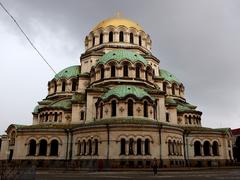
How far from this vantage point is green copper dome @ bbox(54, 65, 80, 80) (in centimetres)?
4519

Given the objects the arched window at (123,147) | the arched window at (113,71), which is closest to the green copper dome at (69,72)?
the arched window at (113,71)

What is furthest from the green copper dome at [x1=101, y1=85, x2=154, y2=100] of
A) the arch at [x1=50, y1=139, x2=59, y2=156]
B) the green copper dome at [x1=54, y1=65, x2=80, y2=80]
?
the green copper dome at [x1=54, y1=65, x2=80, y2=80]

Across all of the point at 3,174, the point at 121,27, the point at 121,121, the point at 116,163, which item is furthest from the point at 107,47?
the point at 3,174

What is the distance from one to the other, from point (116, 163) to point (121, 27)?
24.4 metres

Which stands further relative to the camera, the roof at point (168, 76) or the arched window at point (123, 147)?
the roof at point (168, 76)

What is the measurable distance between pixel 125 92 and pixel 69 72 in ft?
49.3

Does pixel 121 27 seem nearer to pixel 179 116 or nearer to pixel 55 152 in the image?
pixel 179 116

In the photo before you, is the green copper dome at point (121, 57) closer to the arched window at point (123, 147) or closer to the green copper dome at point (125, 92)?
the green copper dome at point (125, 92)

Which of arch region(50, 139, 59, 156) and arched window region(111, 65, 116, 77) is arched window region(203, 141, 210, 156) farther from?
arch region(50, 139, 59, 156)

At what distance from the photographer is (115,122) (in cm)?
3066

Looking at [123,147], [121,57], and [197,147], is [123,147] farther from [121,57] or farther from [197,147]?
[121,57]

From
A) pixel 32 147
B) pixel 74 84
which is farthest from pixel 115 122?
pixel 74 84

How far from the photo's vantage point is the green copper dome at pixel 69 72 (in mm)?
45188

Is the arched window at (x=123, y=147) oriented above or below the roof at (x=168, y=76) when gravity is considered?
below
